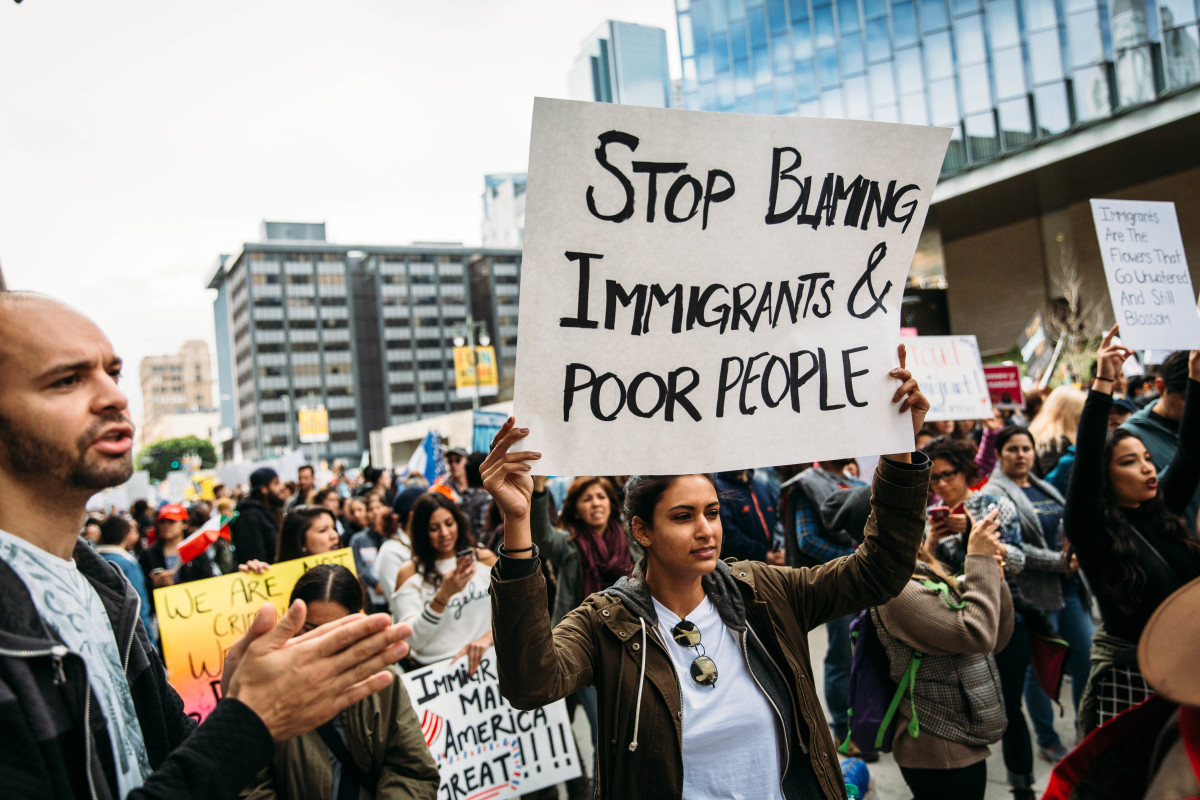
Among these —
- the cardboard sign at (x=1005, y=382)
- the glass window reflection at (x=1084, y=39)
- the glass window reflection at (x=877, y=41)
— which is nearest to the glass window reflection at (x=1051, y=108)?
the glass window reflection at (x=1084, y=39)

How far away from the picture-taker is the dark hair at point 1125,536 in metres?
3.26

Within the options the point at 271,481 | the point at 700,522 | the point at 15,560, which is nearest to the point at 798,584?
the point at 700,522

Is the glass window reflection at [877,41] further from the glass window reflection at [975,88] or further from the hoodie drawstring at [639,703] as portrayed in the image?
the hoodie drawstring at [639,703]

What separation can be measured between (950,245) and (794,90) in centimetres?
909

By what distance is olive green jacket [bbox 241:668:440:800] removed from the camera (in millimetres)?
2695

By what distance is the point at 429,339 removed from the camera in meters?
111

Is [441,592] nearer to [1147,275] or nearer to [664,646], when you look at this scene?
[664,646]

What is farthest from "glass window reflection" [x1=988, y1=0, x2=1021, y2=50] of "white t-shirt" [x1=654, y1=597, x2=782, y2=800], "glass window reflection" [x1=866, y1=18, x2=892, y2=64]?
"white t-shirt" [x1=654, y1=597, x2=782, y2=800]

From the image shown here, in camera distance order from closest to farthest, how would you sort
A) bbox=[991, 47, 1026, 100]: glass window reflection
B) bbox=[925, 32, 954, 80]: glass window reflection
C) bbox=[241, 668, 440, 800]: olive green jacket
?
bbox=[241, 668, 440, 800]: olive green jacket, bbox=[991, 47, 1026, 100]: glass window reflection, bbox=[925, 32, 954, 80]: glass window reflection

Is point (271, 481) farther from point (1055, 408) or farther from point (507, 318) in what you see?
point (507, 318)

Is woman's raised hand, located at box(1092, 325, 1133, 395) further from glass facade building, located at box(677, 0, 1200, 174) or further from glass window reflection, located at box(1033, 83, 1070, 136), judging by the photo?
glass window reflection, located at box(1033, 83, 1070, 136)

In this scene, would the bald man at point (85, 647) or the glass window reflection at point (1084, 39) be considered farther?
the glass window reflection at point (1084, 39)

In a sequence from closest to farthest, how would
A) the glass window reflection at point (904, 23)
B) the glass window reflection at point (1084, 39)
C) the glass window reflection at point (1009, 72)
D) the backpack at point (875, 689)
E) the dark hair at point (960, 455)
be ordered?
the backpack at point (875, 689) → the dark hair at point (960, 455) → the glass window reflection at point (1084, 39) → the glass window reflection at point (1009, 72) → the glass window reflection at point (904, 23)

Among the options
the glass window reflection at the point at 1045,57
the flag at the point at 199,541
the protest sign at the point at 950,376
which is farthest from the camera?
the glass window reflection at the point at 1045,57
